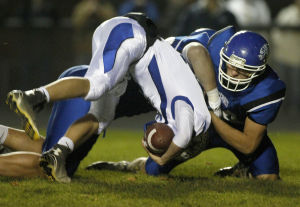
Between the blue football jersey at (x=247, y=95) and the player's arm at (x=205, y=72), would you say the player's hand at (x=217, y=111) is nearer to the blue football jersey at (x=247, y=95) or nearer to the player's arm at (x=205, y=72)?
the player's arm at (x=205, y=72)

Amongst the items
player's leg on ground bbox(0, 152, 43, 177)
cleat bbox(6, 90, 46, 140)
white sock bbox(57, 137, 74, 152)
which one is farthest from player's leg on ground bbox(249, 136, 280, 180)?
cleat bbox(6, 90, 46, 140)

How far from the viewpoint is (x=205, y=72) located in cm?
598

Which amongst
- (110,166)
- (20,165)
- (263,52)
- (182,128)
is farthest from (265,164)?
(20,165)

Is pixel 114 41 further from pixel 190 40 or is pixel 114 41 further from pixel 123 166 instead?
pixel 123 166

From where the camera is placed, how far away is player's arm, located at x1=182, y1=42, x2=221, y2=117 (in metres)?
5.96

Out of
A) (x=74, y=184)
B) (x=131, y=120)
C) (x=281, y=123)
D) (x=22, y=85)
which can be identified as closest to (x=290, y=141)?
(x=281, y=123)

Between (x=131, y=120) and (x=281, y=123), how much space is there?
85.0 inches

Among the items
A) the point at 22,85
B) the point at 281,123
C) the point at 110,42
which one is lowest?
the point at 281,123

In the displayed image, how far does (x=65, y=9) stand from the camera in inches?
562

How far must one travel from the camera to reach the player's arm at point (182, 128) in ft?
18.7

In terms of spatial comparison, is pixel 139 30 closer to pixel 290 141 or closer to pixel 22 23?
pixel 290 141

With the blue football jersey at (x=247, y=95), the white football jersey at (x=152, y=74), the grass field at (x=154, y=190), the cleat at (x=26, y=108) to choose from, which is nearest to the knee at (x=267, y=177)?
the grass field at (x=154, y=190)

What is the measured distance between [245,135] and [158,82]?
84 centimetres

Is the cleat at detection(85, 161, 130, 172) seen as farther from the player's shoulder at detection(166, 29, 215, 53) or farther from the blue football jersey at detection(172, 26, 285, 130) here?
the player's shoulder at detection(166, 29, 215, 53)
